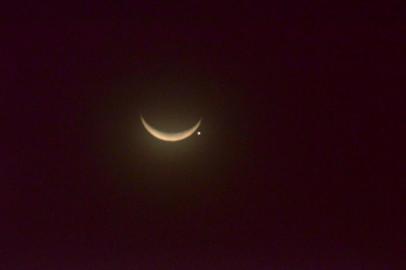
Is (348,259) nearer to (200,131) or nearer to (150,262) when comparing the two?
(150,262)

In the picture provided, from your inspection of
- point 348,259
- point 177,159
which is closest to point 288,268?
point 348,259

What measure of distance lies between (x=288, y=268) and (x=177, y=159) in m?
1.80

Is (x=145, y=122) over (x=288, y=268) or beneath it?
over

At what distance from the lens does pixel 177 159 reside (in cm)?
746

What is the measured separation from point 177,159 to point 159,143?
0.71 ft

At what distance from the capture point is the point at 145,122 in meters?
7.49

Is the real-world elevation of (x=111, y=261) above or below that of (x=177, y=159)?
below

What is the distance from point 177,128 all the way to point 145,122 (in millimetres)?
281

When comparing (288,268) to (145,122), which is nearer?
(288,268)

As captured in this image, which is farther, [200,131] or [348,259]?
[200,131]

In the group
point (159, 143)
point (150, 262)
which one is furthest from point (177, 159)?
point (150, 262)

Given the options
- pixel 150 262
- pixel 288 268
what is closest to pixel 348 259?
pixel 288 268

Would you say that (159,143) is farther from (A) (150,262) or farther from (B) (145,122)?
(A) (150,262)

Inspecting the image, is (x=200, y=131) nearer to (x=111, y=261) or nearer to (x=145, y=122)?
(x=145, y=122)
